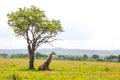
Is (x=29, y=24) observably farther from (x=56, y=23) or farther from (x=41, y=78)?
(x=41, y=78)

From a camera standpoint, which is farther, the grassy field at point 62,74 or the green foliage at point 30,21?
the green foliage at point 30,21

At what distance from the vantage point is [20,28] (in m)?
47.0

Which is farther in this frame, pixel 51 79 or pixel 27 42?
pixel 27 42

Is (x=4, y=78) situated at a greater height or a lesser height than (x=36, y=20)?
lesser

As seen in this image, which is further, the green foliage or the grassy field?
the green foliage

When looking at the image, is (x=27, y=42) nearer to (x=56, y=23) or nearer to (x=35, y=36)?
(x=35, y=36)

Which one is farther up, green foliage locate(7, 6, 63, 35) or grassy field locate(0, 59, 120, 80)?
green foliage locate(7, 6, 63, 35)

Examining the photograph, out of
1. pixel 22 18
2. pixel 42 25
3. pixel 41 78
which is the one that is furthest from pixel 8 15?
pixel 41 78

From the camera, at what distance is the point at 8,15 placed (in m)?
47.3

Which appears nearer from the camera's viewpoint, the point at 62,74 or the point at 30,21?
the point at 62,74

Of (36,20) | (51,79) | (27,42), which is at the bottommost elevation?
(51,79)

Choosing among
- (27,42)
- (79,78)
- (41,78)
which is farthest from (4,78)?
(27,42)

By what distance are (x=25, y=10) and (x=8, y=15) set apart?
8.48 feet

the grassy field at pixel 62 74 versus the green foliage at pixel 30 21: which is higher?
the green foliage at pixel 30 21
